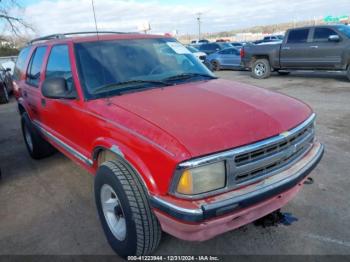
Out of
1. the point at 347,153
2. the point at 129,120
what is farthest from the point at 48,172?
the point at 347,153

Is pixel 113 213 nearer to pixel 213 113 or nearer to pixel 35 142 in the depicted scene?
pixel 213 113

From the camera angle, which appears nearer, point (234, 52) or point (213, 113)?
point (213, 113)

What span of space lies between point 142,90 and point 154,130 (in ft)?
3.00

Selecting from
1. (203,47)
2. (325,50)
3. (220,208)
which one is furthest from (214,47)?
(220,208)

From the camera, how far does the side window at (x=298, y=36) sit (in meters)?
11.8

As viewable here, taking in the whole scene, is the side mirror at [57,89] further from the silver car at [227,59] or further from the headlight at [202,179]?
the silver car at [227,59]

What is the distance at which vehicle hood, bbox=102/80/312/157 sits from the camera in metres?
2.13

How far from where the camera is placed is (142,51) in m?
3.47

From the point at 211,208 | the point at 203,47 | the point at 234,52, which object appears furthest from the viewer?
the point at 203,47

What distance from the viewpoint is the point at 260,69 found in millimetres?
13414

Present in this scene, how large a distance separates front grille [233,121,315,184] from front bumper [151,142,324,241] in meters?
0.07

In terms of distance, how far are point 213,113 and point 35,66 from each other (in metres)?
3.12

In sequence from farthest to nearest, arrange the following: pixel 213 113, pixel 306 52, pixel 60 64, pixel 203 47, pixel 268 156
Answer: pixel 203 47 < pixel 306 52 < pixel 60 64 < pixel 213 113 < pixel 268 156

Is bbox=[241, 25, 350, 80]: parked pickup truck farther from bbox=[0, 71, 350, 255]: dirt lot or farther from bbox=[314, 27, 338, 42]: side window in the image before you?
bbox=[0, 71, 350, 255]: dirt lot
